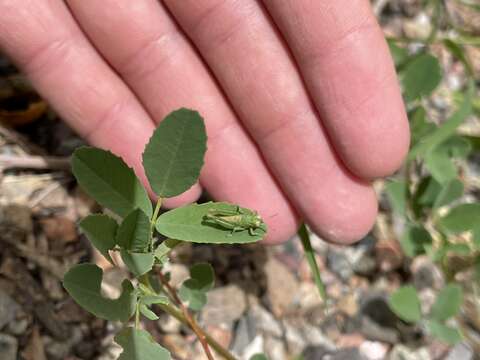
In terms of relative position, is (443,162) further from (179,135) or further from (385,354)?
(179,135)

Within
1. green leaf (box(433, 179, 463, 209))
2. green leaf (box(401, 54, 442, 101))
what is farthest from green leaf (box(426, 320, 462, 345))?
green leaf (box(401, 54, 442, 101))

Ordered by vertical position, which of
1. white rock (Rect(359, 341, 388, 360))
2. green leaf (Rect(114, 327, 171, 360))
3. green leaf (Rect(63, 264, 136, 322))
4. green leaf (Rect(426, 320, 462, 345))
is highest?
green leaf (Rect(63, 264, 136, 322))

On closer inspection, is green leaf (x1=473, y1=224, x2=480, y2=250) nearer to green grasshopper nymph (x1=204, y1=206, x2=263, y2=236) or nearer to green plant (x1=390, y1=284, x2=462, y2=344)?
green plant (x1=390, y1=284, x2=462, y2=344)

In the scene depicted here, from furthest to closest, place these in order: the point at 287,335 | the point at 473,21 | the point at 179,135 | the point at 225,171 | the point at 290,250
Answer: the point at 473,21 < the point at 290,250 < the point at 287,335 < the point at 225,171 < the point at 179,135

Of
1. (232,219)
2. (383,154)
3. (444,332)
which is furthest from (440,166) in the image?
(232,219)

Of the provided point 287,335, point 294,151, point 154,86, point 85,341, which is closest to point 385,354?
point 287,335

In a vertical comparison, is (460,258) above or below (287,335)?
below

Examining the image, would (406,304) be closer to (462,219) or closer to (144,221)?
(462,219)
